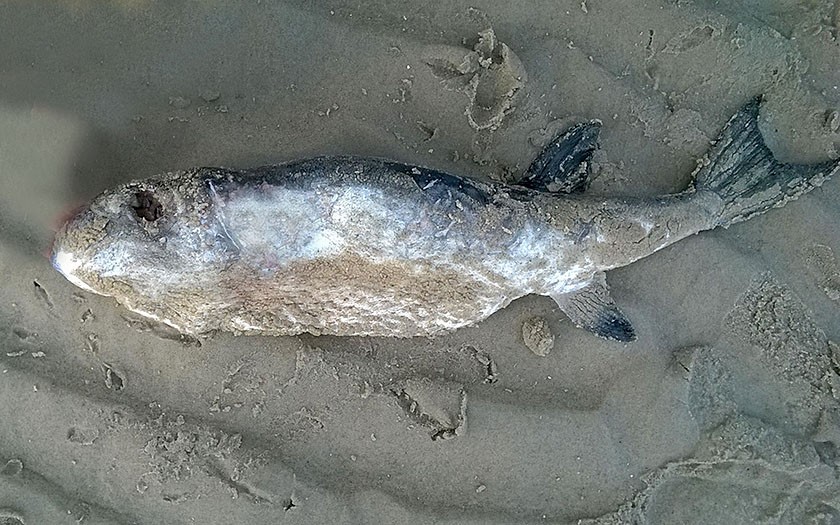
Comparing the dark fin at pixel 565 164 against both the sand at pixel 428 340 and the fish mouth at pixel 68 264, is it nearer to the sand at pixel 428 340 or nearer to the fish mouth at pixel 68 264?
the sand at pixel 428 340

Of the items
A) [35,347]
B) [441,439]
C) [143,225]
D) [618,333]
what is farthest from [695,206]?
[35,347]

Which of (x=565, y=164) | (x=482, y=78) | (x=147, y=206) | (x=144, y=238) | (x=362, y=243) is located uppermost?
(x=482, y=78)

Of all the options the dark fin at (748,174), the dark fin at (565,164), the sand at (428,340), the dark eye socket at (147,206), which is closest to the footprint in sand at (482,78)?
the sand at (428,340)

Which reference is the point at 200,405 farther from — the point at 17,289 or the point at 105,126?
the point at 105,126

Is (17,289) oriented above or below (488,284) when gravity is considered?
below

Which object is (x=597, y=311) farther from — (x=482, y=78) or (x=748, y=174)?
(x=482, y=78)

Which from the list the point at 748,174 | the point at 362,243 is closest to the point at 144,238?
the point at 362,243
